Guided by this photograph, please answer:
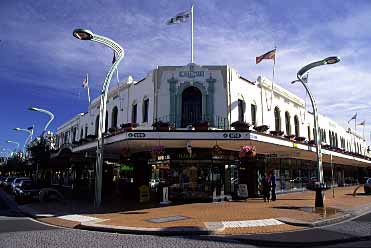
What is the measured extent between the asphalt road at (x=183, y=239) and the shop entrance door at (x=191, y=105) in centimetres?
1000

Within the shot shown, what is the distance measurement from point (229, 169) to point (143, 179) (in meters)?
5.76

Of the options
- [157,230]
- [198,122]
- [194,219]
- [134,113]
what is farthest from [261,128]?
[157,230]

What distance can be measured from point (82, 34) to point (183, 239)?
1038 cm

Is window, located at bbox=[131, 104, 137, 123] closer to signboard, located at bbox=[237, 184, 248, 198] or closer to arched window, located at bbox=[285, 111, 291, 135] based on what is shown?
signboard, located at bbox=[237, 184, 248, 198]

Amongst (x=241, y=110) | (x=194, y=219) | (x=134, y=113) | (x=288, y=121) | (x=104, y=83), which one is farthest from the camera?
(x=288, y=121)

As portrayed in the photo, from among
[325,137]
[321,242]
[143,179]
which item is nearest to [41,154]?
[143,179]

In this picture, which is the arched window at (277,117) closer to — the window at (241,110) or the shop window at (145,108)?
the window at (241,110)

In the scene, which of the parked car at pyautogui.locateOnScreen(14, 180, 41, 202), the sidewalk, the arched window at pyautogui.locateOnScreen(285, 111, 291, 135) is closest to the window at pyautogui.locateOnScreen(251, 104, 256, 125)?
the arched window at pyautogui.locateOnScreen(285, 111, 291, 135)

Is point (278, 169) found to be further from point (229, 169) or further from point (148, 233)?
point (148, 233)

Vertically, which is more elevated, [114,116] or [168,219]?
[114,116]

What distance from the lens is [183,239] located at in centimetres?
991

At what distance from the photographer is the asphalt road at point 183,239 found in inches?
358

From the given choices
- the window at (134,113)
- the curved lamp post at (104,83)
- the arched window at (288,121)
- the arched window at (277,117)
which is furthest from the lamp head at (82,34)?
the arched window at (288,121)

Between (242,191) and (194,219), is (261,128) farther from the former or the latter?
(194,219)
